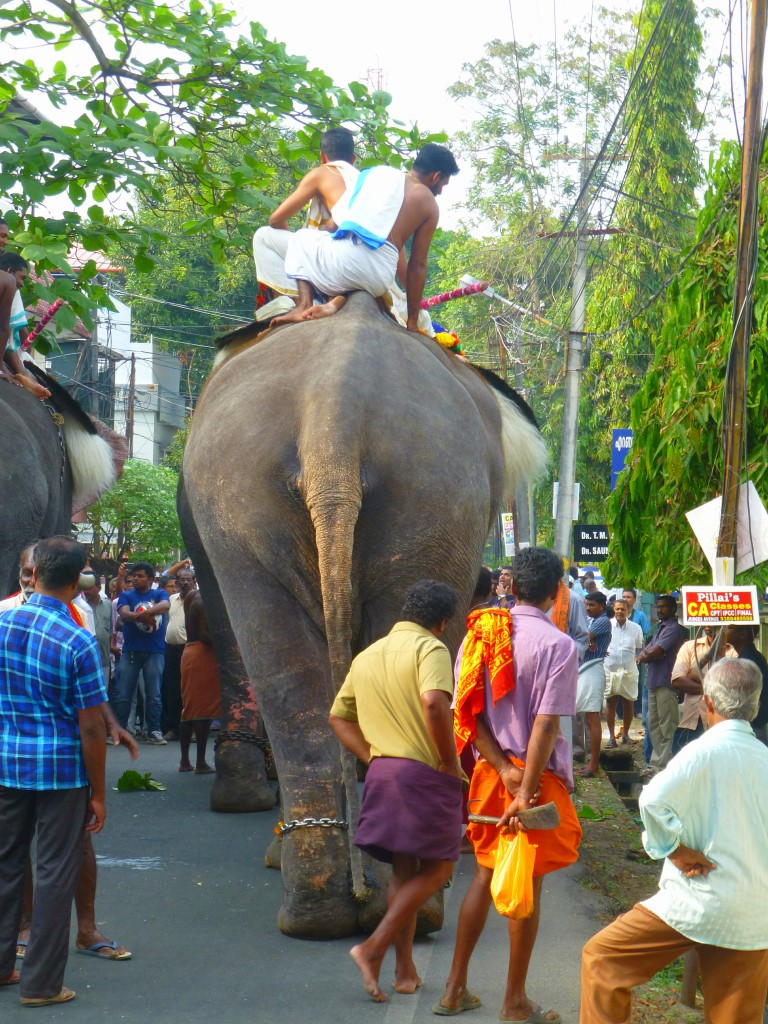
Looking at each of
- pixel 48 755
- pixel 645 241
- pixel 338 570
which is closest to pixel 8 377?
pixel 338 570

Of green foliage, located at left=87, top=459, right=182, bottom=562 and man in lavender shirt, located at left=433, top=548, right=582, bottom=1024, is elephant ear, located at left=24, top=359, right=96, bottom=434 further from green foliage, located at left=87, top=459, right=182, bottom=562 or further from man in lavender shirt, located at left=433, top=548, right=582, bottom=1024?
green foliage, located at left=87, top=459, right=182, bottom=562

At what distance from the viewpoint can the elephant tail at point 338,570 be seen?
17.2 ft

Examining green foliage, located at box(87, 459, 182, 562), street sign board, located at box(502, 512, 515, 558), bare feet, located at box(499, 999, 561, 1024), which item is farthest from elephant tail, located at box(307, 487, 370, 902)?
green foliage, located at box(87, 459, 182, 562)

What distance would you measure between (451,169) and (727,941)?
4253mm

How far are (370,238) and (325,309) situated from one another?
41 centimetres

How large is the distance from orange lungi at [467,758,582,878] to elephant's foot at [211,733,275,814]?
3515 millimetres

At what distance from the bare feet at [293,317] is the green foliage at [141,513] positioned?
23.7 meters

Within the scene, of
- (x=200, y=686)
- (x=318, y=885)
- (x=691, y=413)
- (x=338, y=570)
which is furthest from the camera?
(x=200, y=686)

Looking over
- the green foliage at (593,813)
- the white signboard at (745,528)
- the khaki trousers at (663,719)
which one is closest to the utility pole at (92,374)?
the khaki trousers at (663,719)

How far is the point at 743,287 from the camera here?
6.06 meters

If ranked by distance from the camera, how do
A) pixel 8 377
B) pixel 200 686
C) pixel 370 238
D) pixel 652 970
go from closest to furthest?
1. pixel 652 970
2. pixel 370 238
3. pixel 8 377
4. pixel 200 686

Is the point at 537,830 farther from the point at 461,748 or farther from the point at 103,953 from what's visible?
the point at 103,953

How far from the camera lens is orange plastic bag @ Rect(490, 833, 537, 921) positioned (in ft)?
14.7

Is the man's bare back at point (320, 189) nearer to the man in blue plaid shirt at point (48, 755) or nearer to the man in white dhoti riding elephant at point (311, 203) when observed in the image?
the man in white dhoti riding elephant at point (311, 203)
